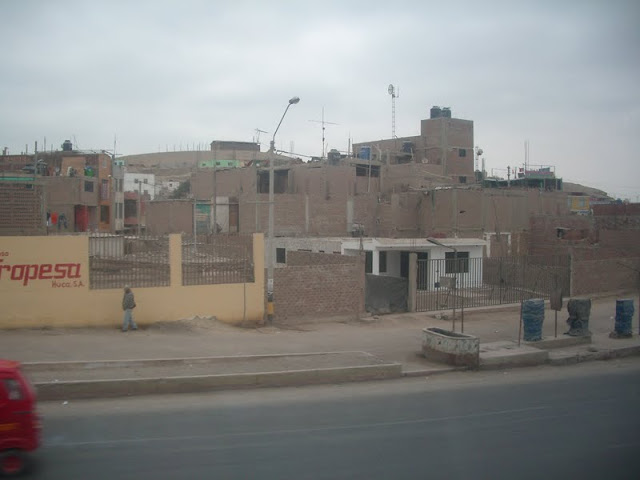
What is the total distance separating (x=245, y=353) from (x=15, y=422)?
856 cm

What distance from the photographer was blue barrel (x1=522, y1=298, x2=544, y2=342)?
1727cm

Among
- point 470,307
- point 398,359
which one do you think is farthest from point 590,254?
point 398,359

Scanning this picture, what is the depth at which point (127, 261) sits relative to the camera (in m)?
17.7

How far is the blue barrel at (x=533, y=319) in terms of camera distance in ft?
56.6

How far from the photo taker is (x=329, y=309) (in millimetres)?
20766

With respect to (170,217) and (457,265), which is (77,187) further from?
(457,265)

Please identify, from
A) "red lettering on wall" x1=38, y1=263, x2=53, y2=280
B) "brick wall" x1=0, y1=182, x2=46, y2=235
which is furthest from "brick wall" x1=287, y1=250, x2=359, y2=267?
"brick wall" x1=0, y1=182, x2=46, y2=235

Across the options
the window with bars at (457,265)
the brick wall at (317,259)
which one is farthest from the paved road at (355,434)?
the window with bars at (457,265)

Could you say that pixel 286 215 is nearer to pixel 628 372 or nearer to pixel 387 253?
pixel 387 253

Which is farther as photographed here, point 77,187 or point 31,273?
point 77,187

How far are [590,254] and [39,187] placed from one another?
29650 mm

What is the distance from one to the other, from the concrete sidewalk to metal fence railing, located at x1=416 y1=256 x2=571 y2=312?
1.97 meters

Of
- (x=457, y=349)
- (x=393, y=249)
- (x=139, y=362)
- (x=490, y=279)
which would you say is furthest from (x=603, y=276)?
(x=139, y=362)

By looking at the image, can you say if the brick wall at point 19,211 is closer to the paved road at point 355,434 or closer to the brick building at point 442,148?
the paved road at point 355,434
